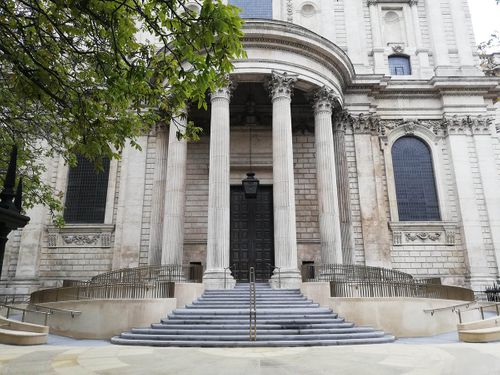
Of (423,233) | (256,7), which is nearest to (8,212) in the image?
(423,233)

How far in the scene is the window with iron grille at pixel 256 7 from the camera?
Answer: 77.6 ft

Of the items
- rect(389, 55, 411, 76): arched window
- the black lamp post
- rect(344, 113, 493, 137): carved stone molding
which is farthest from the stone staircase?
rect(389, 55, 411, 76): arched window

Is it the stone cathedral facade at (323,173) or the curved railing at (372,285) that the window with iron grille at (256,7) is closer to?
the stone cathedral facade at (323,173)

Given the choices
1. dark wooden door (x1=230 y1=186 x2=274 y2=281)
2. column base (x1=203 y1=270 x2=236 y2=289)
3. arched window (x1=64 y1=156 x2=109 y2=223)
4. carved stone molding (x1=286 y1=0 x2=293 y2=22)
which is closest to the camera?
column base (x1=203 y1=270 x2=236 y2=289)

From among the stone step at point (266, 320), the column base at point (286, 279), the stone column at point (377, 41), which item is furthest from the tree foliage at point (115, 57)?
the stone column at point (377, 41)

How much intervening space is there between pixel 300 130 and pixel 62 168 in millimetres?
12973

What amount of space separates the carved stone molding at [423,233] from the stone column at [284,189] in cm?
755

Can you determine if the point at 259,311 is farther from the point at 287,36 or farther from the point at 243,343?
the point at 287,36

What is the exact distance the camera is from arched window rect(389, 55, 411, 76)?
23672 mm

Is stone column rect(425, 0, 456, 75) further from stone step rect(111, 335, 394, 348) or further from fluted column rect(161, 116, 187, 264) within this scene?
stone step rect(111, 335, 394, 348)

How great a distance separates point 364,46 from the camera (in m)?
23.6

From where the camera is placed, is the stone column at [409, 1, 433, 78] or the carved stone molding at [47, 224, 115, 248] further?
the stone column at [409, 1, 433, 78]

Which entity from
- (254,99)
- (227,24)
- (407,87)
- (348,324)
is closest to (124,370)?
(227,24)

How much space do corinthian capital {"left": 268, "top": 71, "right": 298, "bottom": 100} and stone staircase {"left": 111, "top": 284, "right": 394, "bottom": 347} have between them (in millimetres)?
8758
